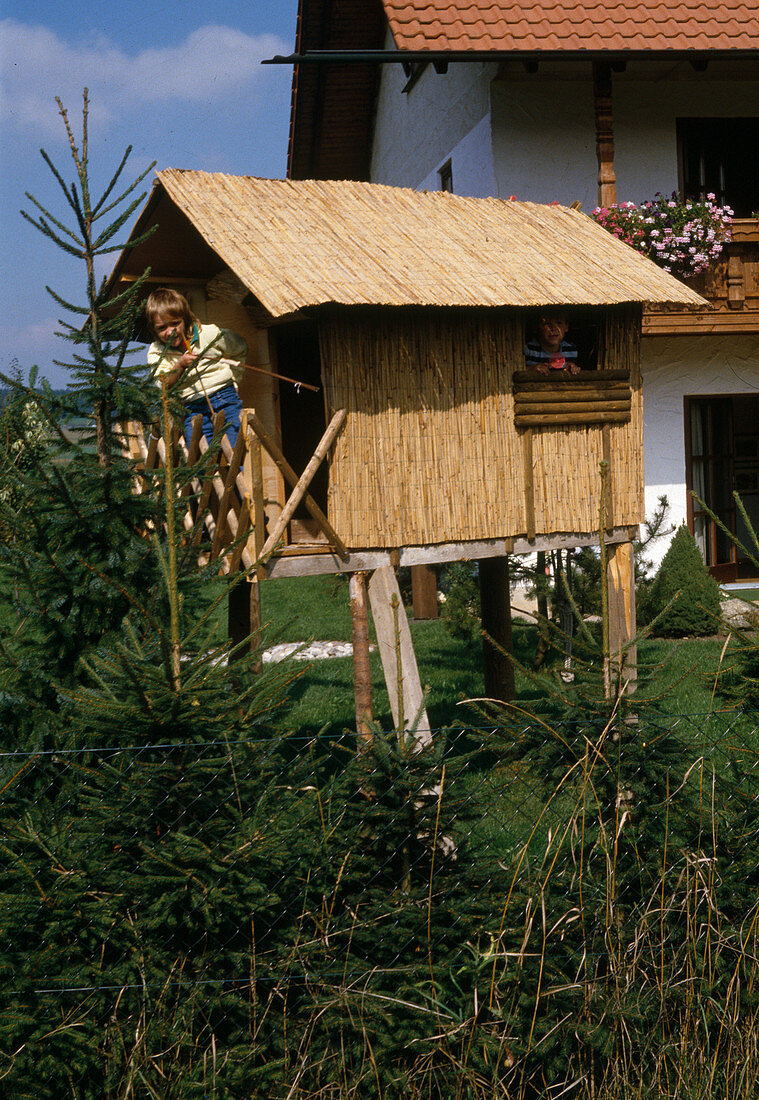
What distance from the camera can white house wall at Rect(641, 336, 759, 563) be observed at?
14156 mm

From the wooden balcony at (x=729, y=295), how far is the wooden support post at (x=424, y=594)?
5.14 m

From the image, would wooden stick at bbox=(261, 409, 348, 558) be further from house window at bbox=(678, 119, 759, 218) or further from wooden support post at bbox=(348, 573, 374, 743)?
house window at bbox=(678, 119, 759, 218)

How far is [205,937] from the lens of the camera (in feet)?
12.0

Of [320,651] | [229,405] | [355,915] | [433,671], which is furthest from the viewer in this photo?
[320,651]

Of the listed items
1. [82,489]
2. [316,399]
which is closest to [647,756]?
A: [82,489]

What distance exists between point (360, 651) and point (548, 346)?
9.22 ft

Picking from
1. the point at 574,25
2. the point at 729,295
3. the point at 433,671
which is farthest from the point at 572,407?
the point at 574,25

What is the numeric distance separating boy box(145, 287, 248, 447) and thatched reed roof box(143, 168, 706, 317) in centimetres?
46

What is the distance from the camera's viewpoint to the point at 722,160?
14.7 m

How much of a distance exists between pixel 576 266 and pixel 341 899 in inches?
224

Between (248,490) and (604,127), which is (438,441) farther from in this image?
(604,127)

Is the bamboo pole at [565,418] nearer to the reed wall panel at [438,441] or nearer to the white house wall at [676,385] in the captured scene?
the reed wall panel at [438,441]

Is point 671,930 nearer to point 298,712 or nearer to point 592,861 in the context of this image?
point 592,861

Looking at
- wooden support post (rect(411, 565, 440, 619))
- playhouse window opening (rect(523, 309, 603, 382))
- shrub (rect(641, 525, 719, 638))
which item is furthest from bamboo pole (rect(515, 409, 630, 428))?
wooden support post (rect(411, 565, 440, 619))
